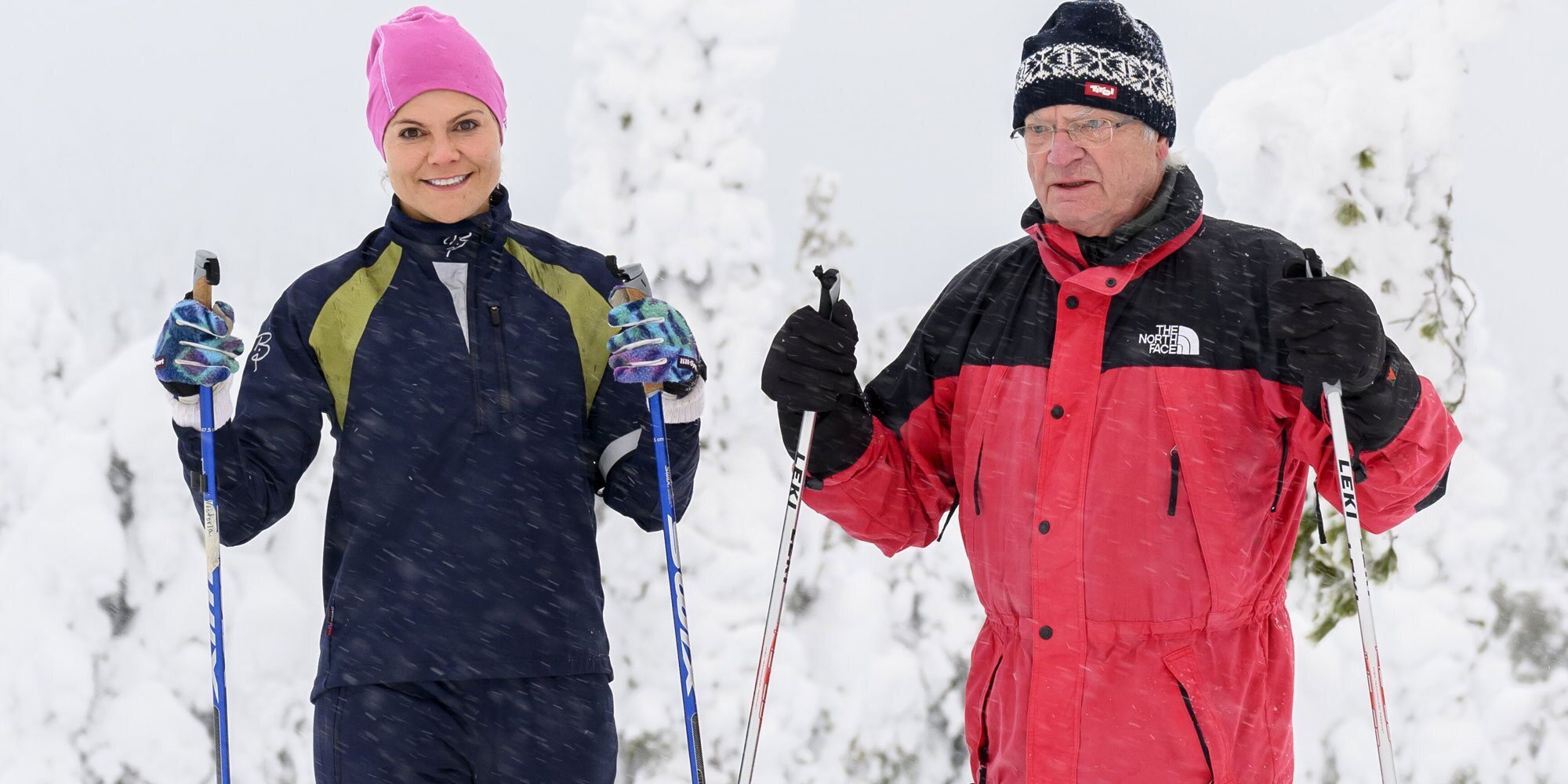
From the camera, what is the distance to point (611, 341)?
240cm

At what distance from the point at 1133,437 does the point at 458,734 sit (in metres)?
1.30

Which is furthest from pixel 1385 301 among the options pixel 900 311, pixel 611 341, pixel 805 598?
pixel 611 341

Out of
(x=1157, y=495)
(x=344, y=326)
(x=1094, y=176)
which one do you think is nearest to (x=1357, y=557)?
(x=1157, y=495)

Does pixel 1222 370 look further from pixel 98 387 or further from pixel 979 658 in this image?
pixel 98 387

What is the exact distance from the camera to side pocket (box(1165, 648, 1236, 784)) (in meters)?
2.19

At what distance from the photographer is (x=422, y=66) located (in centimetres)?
243

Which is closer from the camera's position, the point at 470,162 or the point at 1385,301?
the point at 470,162

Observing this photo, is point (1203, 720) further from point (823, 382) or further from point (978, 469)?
point (823, 382)

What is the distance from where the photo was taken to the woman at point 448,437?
2297 millimetres

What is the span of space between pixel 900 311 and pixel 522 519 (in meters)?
4.33

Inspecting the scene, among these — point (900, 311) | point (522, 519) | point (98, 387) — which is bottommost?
point (522, 519)

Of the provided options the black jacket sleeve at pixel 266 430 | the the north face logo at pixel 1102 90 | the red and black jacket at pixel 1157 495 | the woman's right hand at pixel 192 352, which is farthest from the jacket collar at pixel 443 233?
the the north face logo at pixel 1102 90

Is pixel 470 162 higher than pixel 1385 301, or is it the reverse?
pixel 1385 301

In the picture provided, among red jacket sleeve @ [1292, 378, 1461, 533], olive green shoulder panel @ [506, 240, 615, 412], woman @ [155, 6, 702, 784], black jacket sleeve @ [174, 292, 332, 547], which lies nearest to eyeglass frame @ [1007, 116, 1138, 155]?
red jacket sleeve @ [1292, 378, 1461, 533]
